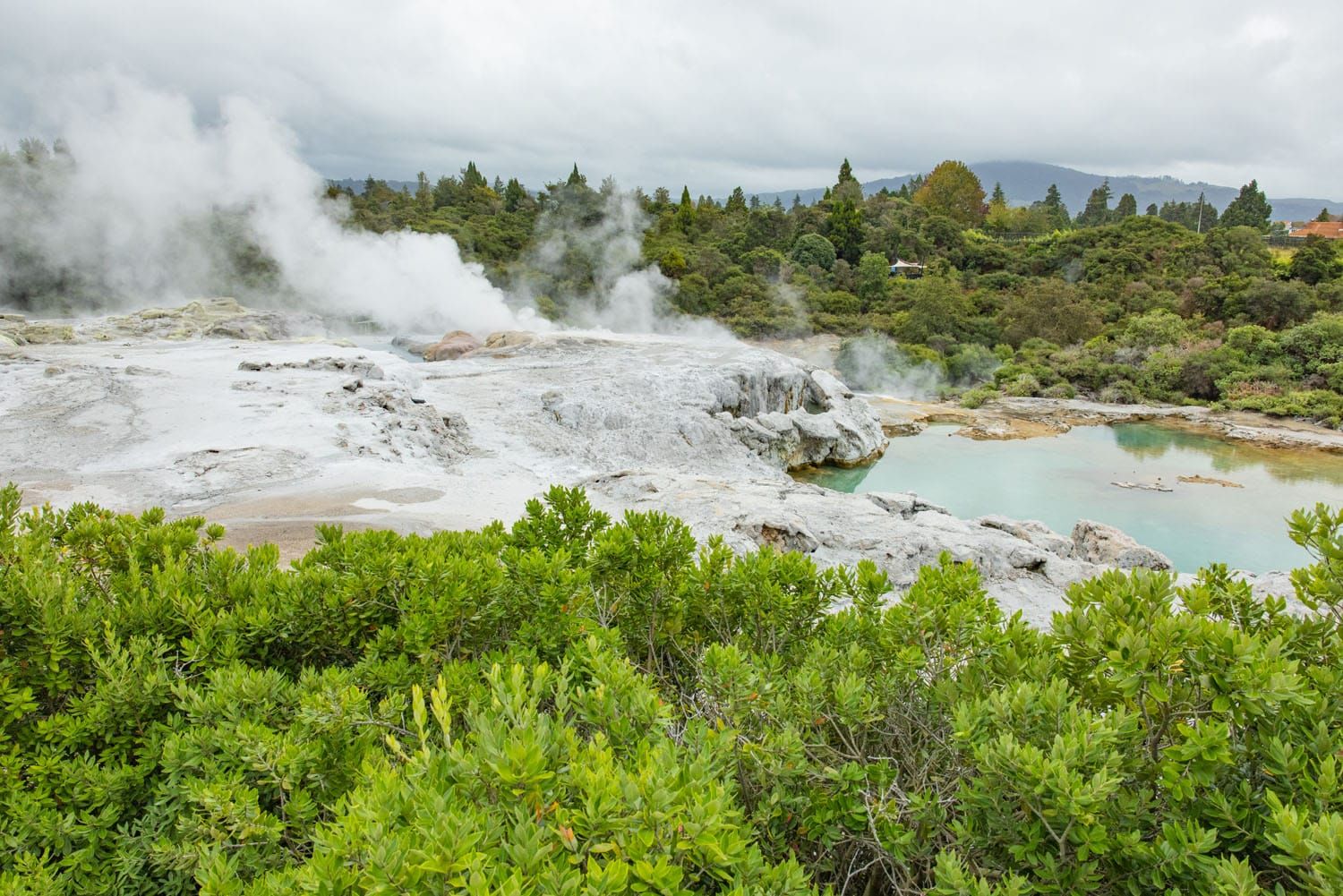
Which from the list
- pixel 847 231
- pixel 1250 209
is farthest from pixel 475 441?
pixel 1250 209

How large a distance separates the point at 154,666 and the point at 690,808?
8.01 feet

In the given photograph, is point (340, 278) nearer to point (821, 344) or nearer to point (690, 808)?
point (821, 344)

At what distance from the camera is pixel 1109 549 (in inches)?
359

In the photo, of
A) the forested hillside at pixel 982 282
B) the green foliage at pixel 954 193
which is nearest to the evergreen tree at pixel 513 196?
the forested hillside at pixel 982 282

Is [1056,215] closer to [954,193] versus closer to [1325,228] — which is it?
[954,193]

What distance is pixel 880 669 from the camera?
9.13 feet

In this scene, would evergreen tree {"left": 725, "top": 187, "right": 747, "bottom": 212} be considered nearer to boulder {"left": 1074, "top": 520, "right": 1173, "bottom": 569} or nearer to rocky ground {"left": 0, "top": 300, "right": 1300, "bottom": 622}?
rocky ground {"left": 0, "top": 300, "right": 1300, "bottom": 622}

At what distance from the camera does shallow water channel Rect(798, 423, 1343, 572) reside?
38.7 feet

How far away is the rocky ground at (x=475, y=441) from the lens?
8.15m

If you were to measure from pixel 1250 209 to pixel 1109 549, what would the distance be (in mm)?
52526

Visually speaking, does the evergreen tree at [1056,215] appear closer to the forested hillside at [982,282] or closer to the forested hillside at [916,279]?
the forested hillside at [982,282]

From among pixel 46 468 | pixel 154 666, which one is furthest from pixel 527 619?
pixel 46 468

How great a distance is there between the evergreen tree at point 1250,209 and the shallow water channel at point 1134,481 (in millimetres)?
36938

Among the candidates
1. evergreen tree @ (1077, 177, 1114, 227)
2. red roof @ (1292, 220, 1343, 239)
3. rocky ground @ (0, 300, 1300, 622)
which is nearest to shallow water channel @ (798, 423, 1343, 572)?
rocky ground @ (0, 300, 1300, 622)
